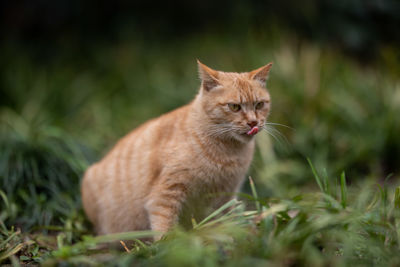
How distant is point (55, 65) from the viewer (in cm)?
613

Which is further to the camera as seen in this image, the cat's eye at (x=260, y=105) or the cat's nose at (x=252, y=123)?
the cat's eye at (x=260, y=105)

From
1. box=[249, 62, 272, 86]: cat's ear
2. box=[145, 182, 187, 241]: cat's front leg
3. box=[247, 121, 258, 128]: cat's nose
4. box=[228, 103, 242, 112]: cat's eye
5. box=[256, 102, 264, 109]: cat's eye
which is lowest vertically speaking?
box=[145, 182, 187, 241]: cat's front leg

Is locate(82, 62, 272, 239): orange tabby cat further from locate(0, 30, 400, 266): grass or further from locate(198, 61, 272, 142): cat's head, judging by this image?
locate(0, 30, 400, 266): grass

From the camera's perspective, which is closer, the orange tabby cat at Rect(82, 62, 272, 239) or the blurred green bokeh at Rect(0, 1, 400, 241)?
the orange tabby cat at Rect(82, 62, 272, 239)

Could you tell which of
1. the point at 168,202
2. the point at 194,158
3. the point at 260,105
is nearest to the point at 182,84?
the point at 260,105

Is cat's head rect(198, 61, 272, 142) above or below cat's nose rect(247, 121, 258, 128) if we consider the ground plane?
above

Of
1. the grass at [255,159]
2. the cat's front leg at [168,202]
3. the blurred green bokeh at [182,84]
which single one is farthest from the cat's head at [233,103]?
the blurred green bokeh at [182,84]

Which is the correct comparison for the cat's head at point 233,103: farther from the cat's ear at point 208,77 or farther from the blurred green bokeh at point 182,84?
the blurred green bokeh at point 182,84

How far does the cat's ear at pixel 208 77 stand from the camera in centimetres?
254

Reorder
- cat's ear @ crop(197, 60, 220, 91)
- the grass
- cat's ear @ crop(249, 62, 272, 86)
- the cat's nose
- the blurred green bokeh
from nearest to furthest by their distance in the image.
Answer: the grass
the cat's nose
cat's ear @ crop(197, 60, 220, 91)
cat's ear @ crop(249, 62, 272, 86)
the blurred green bokeh

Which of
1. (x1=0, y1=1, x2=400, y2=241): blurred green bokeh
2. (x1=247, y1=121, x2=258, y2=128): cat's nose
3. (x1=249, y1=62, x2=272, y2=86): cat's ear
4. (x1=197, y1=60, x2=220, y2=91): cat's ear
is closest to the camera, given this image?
(x1=247, y1=121, x2=258, y2=128): cat's nose

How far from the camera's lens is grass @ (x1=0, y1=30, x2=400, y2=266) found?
6.44ft

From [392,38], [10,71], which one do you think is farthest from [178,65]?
[392,38]

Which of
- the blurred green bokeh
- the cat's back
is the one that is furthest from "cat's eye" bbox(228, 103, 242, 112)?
the blurred green bokeh
